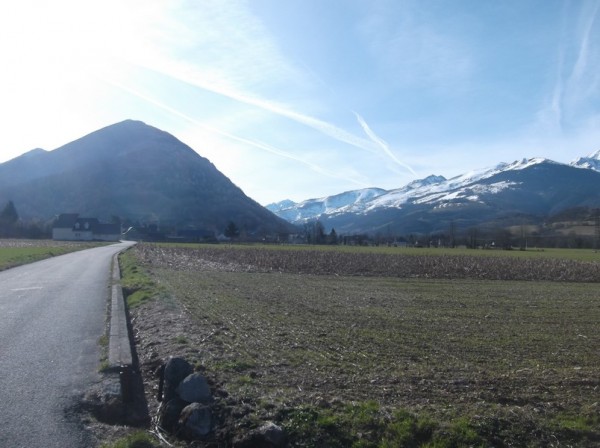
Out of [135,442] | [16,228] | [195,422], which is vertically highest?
[16,228]

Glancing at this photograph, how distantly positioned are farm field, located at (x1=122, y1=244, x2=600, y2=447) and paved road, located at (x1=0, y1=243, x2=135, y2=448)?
1248 mm

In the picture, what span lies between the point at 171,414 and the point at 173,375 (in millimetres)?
989

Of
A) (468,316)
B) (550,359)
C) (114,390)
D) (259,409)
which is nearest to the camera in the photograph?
(259,409)

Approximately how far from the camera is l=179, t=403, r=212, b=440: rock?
720 cm

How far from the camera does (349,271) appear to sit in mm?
45281

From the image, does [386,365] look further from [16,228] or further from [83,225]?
[83,225]

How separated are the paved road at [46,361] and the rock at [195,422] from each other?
1.20m

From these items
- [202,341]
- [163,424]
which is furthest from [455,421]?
[202,341]

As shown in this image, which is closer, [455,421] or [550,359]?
[455,421]

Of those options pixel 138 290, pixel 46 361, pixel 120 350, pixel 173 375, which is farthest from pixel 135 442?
pixel 138 290

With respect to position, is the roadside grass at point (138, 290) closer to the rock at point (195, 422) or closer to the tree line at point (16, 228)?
the rock at point (195, 422)

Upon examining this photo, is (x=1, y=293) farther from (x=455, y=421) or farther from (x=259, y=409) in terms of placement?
(x=455, y=421)

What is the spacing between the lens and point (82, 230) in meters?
142

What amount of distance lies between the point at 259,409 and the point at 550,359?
7077 mm
